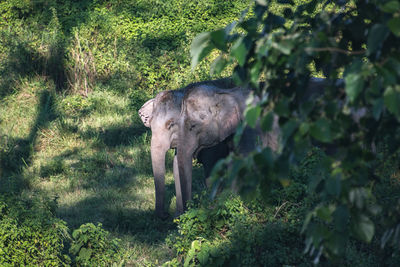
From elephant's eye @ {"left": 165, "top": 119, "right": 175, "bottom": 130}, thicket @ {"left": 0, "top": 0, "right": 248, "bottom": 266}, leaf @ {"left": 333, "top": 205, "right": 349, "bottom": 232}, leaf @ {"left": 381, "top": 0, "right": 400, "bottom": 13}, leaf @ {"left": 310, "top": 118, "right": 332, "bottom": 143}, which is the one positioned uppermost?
leaf @ {"left": 381, "top": 0, "right": 400, "bottom": 13}

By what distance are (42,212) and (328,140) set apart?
398cm

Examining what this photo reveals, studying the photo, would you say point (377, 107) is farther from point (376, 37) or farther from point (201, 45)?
point (201, 45)

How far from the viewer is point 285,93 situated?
94.4 inches

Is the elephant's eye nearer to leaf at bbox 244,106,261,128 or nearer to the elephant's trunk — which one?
the elephant's trunk

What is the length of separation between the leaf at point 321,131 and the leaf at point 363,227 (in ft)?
1.19

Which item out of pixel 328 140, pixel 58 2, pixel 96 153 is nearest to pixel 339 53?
pixel 328 140

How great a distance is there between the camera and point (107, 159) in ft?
32.4

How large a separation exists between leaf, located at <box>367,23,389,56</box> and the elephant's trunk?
16.6 feet

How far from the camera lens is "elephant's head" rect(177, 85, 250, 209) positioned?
671 centimetres

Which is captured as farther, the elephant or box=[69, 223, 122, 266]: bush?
the elephant

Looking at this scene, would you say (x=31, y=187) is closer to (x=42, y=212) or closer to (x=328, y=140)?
(x=42, y=212)

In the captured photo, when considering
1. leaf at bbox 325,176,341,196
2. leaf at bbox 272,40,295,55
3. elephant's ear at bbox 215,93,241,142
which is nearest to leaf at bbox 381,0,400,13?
leaf at bbox 272,40,295,55

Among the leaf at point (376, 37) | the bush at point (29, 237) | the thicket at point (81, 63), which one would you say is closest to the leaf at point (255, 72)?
the leaf at point (376, 37)

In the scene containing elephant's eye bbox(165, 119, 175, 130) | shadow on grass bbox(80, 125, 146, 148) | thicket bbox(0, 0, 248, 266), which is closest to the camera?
elephant's eye bbox(165, 119, 175, 130)
